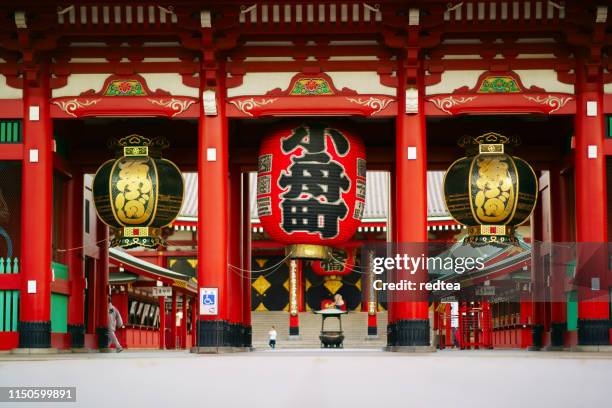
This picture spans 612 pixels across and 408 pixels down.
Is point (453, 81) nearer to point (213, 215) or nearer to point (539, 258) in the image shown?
point (213, 215)

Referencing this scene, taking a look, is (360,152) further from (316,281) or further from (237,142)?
(316,281)

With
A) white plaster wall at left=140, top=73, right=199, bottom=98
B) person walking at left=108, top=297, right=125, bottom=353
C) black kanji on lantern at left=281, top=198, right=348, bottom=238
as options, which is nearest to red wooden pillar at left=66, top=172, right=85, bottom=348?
person walking at left=108, top=297, right=125, bottom=353

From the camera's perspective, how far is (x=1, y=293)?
20984 millimetres

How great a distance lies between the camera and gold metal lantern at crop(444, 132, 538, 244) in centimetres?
2144

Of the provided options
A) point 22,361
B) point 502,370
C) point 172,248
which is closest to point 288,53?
point 22,361

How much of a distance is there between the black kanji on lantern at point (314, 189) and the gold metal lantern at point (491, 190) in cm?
227

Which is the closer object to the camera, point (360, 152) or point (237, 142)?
point (360, 152)

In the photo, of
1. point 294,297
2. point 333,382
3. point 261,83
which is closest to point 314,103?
point 261,83

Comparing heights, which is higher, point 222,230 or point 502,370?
point 222,230

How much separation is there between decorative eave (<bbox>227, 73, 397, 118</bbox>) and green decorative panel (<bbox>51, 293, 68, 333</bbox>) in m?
5.24

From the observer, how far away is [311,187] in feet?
69.6

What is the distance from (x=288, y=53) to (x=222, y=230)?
3.69 meters

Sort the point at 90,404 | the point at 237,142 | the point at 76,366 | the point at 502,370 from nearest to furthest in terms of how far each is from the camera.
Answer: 1. the point at 90,404
2. the point at 502,370
3. the point at 76,366
4. the point at 237,142

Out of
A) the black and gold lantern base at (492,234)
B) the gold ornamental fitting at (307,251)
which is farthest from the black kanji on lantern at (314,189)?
the black and gold lantern base at (492,234)
